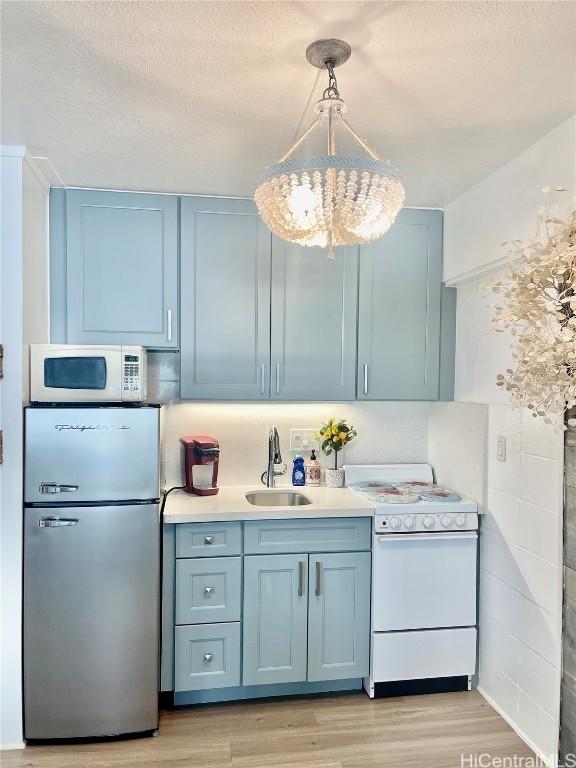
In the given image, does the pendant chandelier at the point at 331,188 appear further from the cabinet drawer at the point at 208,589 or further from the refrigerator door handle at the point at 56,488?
the cabinet drawer at the point at 208,589

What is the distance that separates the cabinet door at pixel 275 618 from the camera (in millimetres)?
2744

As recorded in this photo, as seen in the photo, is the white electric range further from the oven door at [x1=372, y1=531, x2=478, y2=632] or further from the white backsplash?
the white backsplash

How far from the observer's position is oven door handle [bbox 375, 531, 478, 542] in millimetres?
2816

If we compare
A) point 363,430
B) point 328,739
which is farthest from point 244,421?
point 328,739

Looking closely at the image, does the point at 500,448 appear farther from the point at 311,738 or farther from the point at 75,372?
the point at 75,372

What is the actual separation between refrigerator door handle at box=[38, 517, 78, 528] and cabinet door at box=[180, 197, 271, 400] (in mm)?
841

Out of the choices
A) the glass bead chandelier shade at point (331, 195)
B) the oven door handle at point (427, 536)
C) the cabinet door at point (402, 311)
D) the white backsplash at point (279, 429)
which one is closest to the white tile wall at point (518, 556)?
the oven door handle at point (427, 536)

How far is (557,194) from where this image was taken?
2188 millimetres

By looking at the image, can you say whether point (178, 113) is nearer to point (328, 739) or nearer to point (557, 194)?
point (557, 194)

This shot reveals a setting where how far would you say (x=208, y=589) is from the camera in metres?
2.71

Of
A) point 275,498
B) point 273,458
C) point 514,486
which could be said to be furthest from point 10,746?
point 514,486

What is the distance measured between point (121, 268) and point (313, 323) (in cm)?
103

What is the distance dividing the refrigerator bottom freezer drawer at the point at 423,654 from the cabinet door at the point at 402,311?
122 cm

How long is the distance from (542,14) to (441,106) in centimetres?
52
